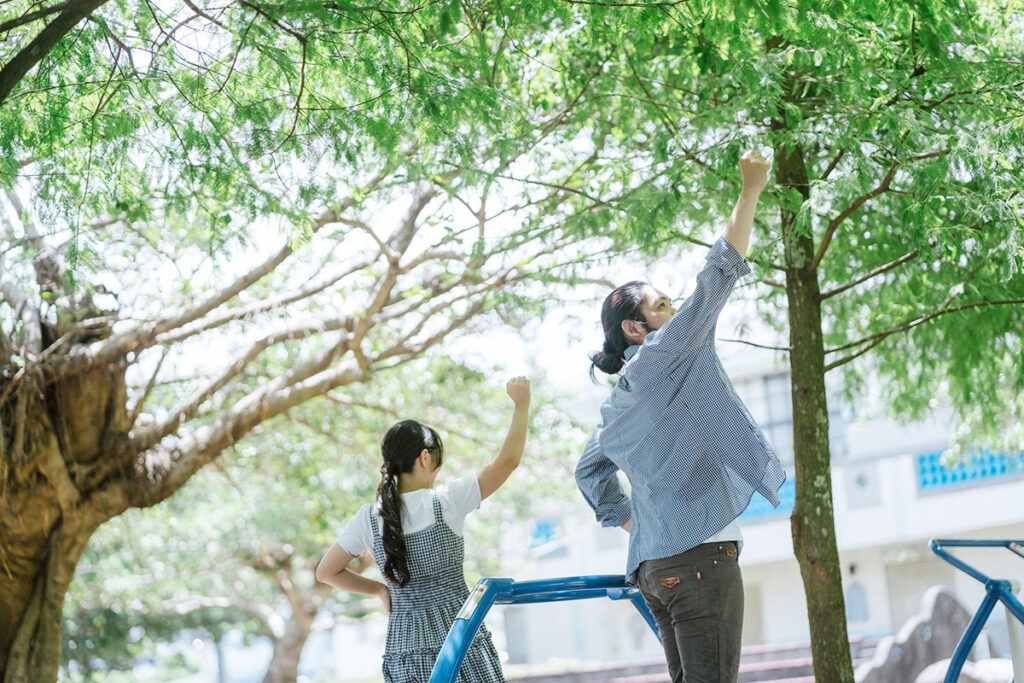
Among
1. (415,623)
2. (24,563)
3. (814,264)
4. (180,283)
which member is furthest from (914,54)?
(24,563)

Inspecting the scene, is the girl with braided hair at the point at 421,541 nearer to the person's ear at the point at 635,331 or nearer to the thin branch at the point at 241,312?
the person's ear at the point at 635,331

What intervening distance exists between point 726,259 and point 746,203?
0.66 feet

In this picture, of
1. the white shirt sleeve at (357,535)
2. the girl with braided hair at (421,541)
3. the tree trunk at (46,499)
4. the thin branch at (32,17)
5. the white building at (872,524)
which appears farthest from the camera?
the white building at (872,524)

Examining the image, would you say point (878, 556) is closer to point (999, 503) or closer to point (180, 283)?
point (999, 503)

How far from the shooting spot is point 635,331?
2.83 metres

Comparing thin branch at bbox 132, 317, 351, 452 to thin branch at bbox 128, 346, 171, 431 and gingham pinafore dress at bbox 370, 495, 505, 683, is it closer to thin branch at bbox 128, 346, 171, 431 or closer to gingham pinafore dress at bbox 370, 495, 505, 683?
thin branch at bbox 128, 346, 171, 431

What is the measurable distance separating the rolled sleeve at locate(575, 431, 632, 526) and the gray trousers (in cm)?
43

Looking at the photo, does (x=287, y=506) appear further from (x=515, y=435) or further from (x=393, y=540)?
(x=515, y=435)

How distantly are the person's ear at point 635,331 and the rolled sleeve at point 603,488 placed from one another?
335 millimetres

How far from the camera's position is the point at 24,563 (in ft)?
21.1

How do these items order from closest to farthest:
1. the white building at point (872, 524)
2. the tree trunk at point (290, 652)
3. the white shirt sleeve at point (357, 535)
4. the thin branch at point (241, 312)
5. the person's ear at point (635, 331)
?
the person's ear at point (635, 331) → the white shirt sleeve at point (357, 535) → the thin branch at point (241, 312) → the tree trunk at point (290, 652) → the white building at point (872, 524)

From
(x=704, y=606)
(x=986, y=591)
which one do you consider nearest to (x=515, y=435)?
(x=704, y=606)

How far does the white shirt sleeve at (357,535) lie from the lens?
3.24m

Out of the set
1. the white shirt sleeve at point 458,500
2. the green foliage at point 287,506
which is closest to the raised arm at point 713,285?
the white shirt sleeve at point 458,500
